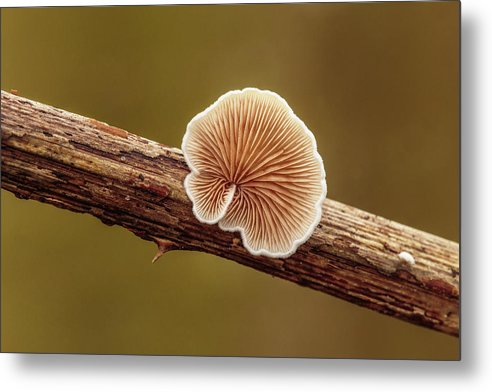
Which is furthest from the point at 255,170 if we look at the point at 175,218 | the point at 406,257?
the point at 406,257

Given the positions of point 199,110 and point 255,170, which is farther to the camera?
point 199,110

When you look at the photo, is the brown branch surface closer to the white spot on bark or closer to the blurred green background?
the white spot on bark

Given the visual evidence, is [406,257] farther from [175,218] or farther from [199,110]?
[199,110]

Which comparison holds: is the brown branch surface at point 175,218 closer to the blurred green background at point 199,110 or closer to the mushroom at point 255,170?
the mushroom at point 255,170

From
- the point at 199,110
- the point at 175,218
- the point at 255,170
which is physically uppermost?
the point at 199,110

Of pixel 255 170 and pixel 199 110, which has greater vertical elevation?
pixel 199 110

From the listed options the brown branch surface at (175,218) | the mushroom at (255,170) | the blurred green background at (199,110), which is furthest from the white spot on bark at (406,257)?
the mushroom at (255,170)
